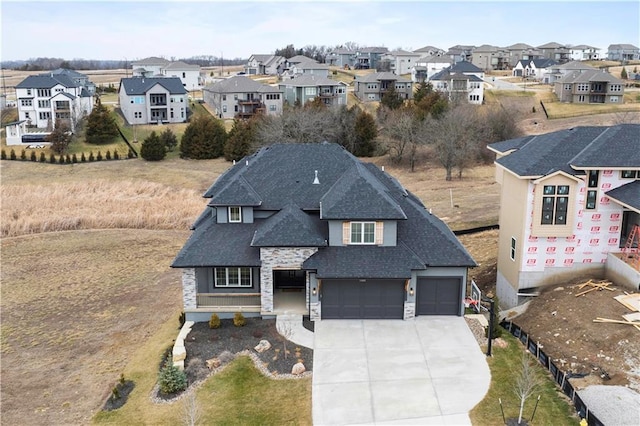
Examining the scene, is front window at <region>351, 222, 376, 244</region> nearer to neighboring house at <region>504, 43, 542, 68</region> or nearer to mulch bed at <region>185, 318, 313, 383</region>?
mulch bed at <region>185, 318, 313, 383</region>

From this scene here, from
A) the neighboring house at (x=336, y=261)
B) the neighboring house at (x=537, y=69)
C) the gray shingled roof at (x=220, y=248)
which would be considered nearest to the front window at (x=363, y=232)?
the neighboring house at (x=336, y=261)

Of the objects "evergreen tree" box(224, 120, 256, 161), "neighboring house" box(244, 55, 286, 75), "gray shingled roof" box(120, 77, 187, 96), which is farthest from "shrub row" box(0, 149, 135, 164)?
"neighboring house" box(244, 55, 286, 75)

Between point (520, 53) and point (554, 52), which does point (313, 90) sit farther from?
point (554, 52)

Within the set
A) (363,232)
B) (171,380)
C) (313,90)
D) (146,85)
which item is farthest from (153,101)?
(171,380)

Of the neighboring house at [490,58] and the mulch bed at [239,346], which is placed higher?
the neighboring house at [490,58]

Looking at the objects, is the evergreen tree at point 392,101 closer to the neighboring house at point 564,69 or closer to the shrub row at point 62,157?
the neighboring house at point 564,69

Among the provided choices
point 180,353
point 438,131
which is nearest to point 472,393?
point 180,353

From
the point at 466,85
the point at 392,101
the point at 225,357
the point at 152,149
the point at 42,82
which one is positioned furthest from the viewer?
the point at 466,85
